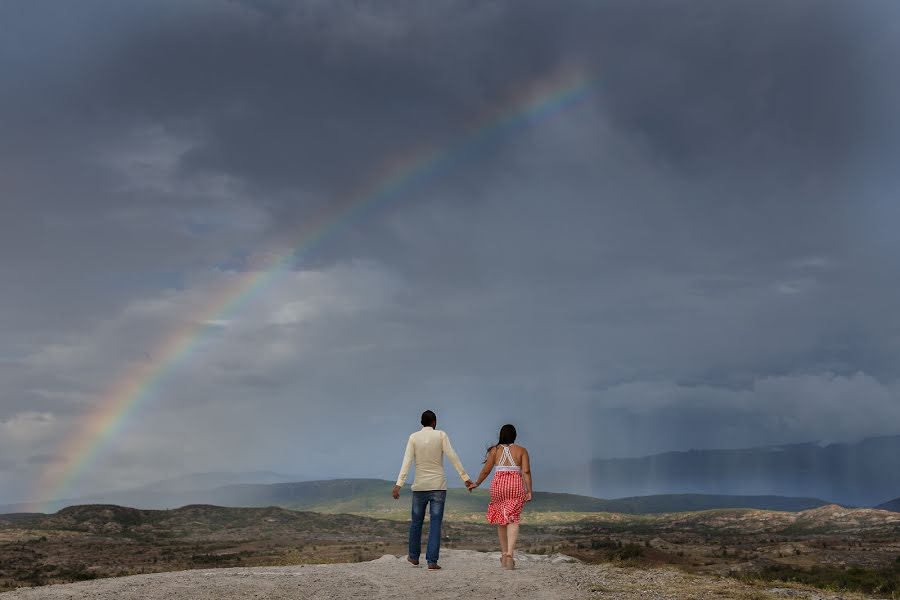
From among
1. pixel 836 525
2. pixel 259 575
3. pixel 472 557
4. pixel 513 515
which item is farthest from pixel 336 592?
pixel 836 525

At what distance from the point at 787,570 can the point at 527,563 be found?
22811 mm

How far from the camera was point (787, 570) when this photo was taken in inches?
1599

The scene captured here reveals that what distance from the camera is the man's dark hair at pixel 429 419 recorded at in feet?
71.8

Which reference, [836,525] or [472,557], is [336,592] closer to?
[472,557]

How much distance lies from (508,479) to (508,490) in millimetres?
305

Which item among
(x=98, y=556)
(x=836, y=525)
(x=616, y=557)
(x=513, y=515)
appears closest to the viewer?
(x=513, y=515)

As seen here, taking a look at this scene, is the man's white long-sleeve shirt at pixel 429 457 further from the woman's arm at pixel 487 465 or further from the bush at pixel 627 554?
the bush at pixel 627 554

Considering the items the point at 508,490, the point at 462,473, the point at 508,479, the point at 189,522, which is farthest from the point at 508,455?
the point at 189,522

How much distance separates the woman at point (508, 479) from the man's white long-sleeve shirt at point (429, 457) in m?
0.96

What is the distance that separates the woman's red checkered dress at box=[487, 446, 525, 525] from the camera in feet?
70.5

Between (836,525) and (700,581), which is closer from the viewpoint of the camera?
(700,581)

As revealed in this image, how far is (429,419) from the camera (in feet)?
71.9

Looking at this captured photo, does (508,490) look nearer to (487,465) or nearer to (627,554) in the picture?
(487,465)

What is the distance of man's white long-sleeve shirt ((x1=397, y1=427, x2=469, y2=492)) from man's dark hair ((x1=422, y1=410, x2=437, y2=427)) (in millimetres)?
316
